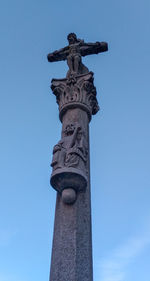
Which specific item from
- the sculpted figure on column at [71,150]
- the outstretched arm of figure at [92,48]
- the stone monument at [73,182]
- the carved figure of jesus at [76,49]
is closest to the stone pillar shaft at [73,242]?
the stone monument at [73,182]

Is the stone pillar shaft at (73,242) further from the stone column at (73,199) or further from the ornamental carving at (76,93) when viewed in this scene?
the ornamental carving at (76,93)

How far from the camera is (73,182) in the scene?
626 cm

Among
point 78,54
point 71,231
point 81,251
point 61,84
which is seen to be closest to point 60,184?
point 71,231

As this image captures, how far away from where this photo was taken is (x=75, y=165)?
6.31 metres

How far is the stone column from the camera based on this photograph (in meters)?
5.41

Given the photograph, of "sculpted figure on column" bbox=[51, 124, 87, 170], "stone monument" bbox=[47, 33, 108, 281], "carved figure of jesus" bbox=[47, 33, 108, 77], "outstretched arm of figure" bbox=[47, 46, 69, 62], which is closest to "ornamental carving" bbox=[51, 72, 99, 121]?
"stone monument" bbox=[47, 33, 108, 281]

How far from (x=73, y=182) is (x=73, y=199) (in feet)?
1.07

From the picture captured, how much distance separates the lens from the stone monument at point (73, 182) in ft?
17.9

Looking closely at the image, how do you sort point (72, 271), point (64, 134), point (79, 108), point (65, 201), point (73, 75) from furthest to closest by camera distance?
1. point (73, 75)
2. point (79, 108)
3. point (64, 134)
4. point (65, 201)
5. point (72, 271)

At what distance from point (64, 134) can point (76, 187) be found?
1.49 m

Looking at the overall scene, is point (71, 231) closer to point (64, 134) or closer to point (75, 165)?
point (75, 165)

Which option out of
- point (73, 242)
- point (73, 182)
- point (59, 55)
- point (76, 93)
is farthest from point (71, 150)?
point (59, 55)

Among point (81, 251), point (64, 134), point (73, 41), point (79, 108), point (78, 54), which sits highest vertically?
point (73, 41)

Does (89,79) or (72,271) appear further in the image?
(89,79)
